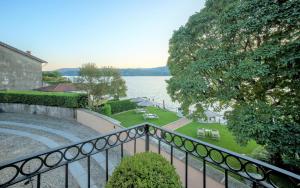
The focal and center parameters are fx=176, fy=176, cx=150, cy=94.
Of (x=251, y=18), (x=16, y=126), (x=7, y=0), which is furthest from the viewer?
(x=7, y=0)

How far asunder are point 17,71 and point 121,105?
13.6m

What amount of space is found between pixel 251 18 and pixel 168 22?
33.3 ft

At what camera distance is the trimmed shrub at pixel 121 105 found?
994 inches

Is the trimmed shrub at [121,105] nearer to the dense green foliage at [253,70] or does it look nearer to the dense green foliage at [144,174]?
the dense green foliage at [253,70]

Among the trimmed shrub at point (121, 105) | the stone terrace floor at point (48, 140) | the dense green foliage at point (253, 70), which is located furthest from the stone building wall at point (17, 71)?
the dense green foliage at point (253, 70)

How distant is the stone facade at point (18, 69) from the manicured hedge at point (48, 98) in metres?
5.62

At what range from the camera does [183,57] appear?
10461 mm

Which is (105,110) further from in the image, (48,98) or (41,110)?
(48,98)

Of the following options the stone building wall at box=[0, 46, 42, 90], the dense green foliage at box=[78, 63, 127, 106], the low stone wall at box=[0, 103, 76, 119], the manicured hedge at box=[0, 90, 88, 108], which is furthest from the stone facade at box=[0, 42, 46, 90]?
the dense green foliage at box=[78, 63, 127, 106]

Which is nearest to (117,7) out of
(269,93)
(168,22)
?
(168,22)

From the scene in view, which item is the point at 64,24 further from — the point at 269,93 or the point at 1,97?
the point at 269,93

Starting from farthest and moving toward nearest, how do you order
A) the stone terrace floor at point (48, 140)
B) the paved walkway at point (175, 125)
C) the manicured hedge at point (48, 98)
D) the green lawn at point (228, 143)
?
the paved walkway at point (175, 125)
the green lawn at point (228, 143)
the manicured hedge at point (48, 98)
the stone terrace floor at point (48, 140)

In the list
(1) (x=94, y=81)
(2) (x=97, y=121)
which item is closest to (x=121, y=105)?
(1) (x=94, y=81)

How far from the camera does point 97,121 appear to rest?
36.8 ft
